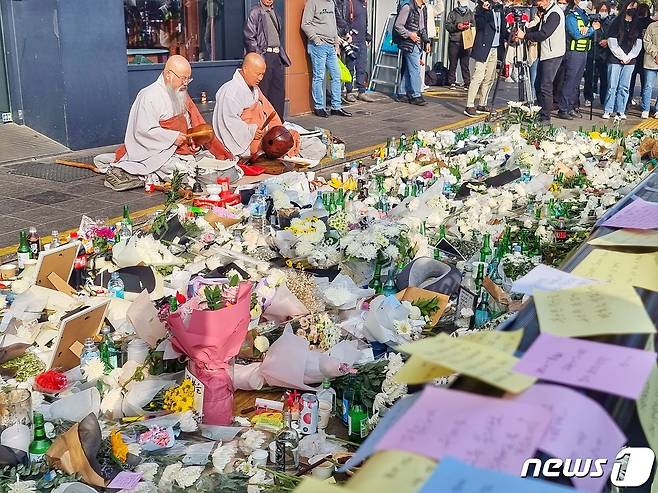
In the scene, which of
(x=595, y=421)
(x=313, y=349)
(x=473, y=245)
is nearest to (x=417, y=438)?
(x=595, y=421)

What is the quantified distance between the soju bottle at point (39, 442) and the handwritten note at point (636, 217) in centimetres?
213

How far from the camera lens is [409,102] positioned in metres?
14.7

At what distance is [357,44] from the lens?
14.5 metres

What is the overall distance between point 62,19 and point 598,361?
894 centimetres

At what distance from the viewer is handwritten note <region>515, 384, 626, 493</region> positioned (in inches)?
43.0

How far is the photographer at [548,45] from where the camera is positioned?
12.2 m

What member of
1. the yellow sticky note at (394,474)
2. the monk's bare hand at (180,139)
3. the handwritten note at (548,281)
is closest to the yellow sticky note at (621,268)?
the handwritten note at (548,281)

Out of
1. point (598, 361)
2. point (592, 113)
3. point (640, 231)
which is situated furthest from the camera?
point (592, 113)

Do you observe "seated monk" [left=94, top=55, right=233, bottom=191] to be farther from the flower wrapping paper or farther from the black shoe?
the black shoe

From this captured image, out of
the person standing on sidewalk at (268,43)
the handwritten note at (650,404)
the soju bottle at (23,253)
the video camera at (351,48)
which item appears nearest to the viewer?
the handwritten note at (650,404)

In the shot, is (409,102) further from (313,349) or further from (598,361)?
(598,361)

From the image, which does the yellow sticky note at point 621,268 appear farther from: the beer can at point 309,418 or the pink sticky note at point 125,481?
the pink sticky note at point 125,481

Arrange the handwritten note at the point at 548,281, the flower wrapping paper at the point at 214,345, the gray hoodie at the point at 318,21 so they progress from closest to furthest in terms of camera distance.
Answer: the handwritten note at the point at 548,281 → the flower wrapping paper at the point at 214,345 → the gray hoodie at the point at 318,21

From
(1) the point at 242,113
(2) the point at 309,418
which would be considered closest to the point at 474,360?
(2) the point at 309,418
